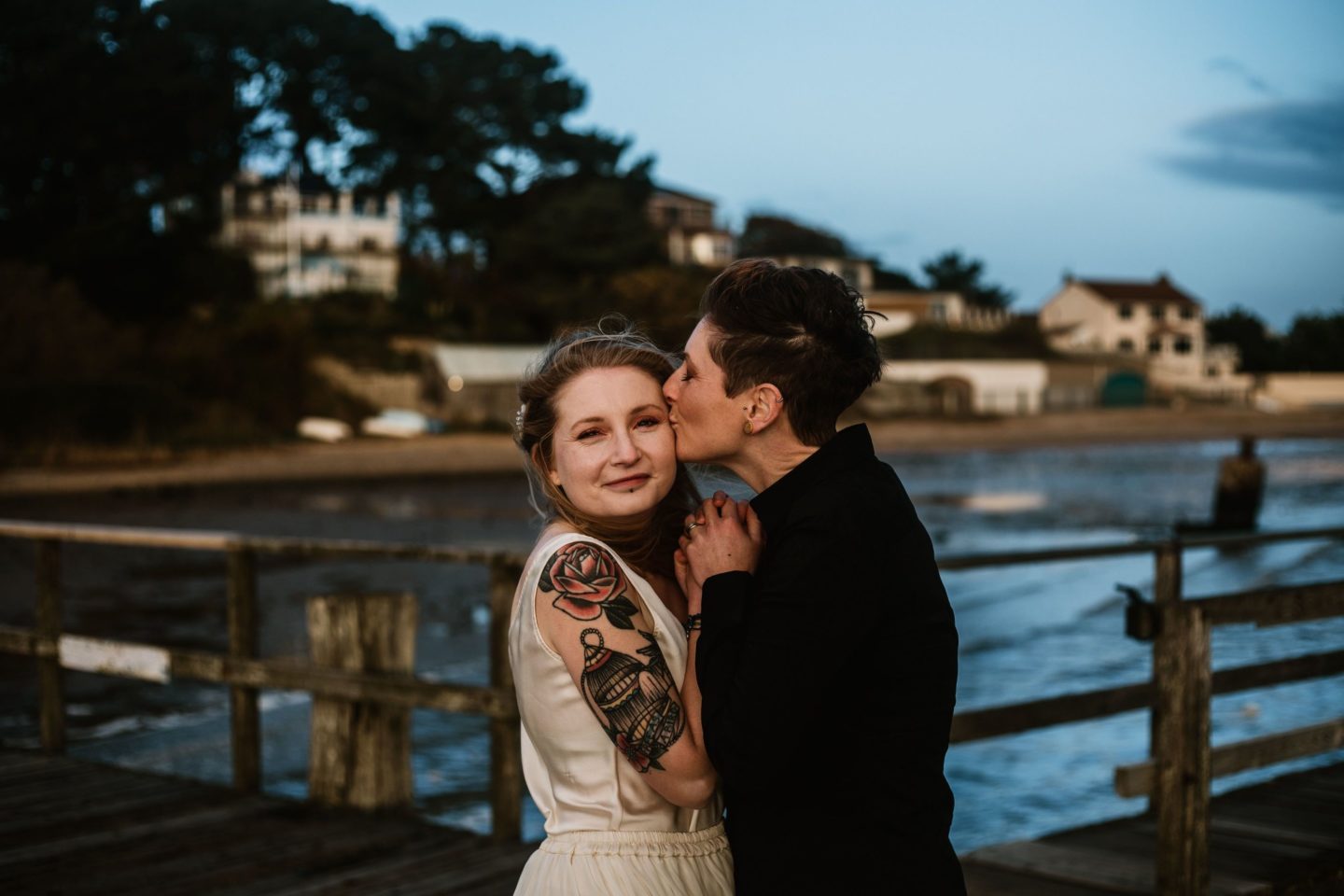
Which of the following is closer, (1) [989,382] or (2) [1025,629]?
(2) [1025,629]

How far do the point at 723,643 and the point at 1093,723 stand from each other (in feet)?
25.1

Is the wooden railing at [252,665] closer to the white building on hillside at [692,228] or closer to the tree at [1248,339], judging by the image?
the white building on hillside at [692,228]

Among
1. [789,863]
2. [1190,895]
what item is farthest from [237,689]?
[789,863]

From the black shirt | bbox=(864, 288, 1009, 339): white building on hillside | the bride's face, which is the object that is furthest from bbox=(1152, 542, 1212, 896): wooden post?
bbox=(864, 288, 1009, 339): white building on hillside

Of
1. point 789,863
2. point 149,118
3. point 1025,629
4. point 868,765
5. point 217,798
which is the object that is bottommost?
point 1025,629

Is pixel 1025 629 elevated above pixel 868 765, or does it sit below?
below

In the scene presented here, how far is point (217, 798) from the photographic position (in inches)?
220

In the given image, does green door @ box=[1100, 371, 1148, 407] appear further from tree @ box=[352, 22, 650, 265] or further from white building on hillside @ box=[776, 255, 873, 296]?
tree @ box=[352, 22, 650, 265]

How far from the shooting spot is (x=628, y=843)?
218 centimetres

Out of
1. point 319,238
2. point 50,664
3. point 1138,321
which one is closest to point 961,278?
point 1138,321

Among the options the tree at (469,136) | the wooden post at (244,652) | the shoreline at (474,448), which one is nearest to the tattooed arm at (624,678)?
the wooden post at (244,652)

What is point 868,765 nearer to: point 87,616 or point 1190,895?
point 1190,895

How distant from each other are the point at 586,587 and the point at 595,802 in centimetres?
35

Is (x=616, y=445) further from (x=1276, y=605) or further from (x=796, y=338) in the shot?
(x=1276, y=605)
